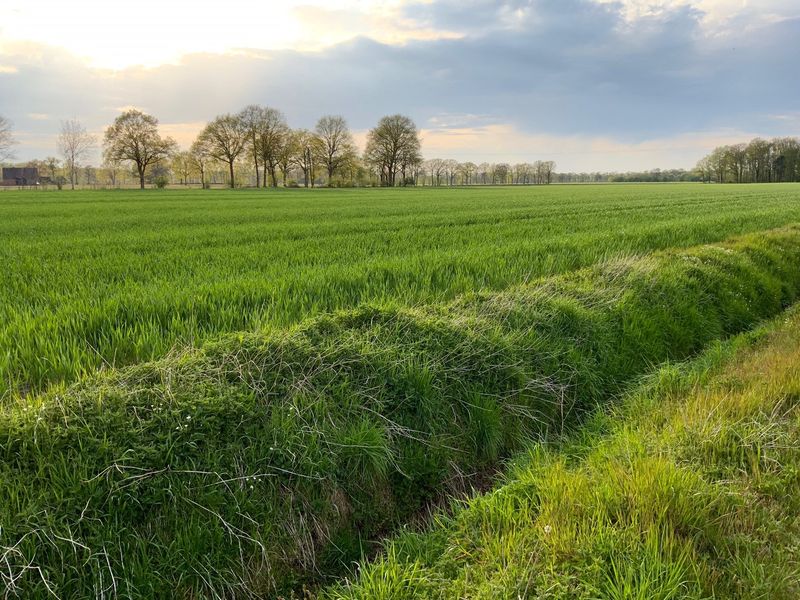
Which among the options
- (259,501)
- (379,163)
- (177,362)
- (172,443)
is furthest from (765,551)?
(379,163)

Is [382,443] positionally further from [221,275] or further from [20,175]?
[20,175]

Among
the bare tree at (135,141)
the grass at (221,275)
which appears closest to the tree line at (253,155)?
the bare tree at (135,141)

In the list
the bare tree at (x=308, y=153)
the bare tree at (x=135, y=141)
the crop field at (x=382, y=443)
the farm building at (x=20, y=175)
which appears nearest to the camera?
the crop field at (x=382, y=443)

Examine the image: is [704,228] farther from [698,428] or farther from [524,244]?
[698,428]

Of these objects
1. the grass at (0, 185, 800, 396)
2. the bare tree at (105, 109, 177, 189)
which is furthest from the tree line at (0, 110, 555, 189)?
the grass at (0, 185, 800, 396)

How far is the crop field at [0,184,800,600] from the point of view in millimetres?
2758

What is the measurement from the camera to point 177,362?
4.13 metres

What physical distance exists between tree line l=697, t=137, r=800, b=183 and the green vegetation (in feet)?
506

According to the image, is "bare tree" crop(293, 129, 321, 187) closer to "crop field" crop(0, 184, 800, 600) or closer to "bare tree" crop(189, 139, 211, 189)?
"bare tree" crop(189, 139, 211, 189)

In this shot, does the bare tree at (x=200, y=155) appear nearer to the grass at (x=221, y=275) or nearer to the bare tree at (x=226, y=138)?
the bare tree at (x=226, y=138)

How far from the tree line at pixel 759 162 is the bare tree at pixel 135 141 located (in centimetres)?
13833

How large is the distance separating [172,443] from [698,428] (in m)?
4.11

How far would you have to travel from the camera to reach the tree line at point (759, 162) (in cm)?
12100

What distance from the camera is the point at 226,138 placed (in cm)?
8512
